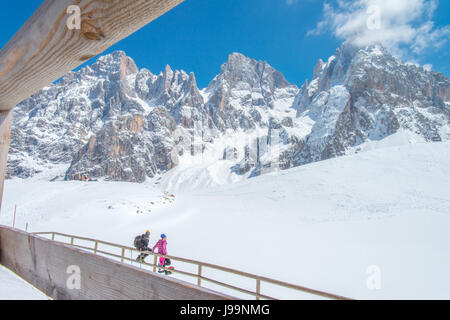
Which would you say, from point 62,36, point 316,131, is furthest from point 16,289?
point 316,131

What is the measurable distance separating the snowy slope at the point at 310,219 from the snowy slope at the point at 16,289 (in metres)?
8.22

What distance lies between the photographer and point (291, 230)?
17.6 meters

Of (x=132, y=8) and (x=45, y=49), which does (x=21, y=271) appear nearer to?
(x=45, y=49)

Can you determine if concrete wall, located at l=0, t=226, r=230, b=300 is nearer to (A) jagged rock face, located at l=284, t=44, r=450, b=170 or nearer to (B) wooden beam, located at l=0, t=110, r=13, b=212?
(B) wooden beam, located at l=0, t=110, r=13, b=212

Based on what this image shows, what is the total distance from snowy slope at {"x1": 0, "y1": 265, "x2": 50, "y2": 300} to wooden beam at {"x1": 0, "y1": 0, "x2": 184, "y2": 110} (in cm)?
179

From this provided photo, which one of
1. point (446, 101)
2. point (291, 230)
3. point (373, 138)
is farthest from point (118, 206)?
point (446, 101)

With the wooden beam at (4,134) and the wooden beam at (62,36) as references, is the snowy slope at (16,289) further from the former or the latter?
the wooden beam at (62,36)

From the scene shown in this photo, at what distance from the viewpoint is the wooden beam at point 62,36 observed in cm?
117

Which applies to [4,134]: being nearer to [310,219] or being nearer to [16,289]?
[16,289]

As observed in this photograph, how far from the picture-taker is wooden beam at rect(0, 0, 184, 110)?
117cm

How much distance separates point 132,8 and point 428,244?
55.7ft

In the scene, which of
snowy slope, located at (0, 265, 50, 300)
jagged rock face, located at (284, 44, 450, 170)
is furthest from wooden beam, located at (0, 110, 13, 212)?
jagged rock face, located at (284, 44, 450, 170)

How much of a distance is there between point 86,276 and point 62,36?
165cm

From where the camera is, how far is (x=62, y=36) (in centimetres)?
139
